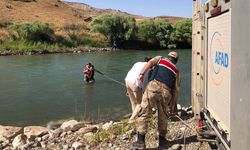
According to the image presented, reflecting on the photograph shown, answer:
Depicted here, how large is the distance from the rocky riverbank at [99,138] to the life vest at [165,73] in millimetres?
1021

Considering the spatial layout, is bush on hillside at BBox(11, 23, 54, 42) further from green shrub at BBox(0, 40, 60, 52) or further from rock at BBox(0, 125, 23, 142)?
rock at BBox(0, 125, 23, 142)

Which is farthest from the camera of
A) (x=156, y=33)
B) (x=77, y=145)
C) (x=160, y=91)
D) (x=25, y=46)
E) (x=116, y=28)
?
(x=156, y=33)

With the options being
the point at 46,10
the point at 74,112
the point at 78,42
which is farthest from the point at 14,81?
the point at 46,10

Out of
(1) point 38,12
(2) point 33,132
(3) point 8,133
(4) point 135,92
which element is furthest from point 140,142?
(1) point 38,12

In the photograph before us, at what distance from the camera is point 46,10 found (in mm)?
100375

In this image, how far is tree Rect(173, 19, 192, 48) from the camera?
70.2 metres

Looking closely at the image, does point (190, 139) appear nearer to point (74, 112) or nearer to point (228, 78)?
point (228, 78)

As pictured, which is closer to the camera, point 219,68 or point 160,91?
point 219,68

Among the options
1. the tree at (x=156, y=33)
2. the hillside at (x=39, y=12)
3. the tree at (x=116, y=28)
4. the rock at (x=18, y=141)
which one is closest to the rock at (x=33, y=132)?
the rock at (x=18, y=141)

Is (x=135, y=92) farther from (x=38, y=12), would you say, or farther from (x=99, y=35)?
(x=38, y=12)

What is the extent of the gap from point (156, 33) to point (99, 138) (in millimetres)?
64081

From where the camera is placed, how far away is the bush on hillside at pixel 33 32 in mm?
65188

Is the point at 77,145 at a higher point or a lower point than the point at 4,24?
lower

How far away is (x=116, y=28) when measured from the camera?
234 feet
